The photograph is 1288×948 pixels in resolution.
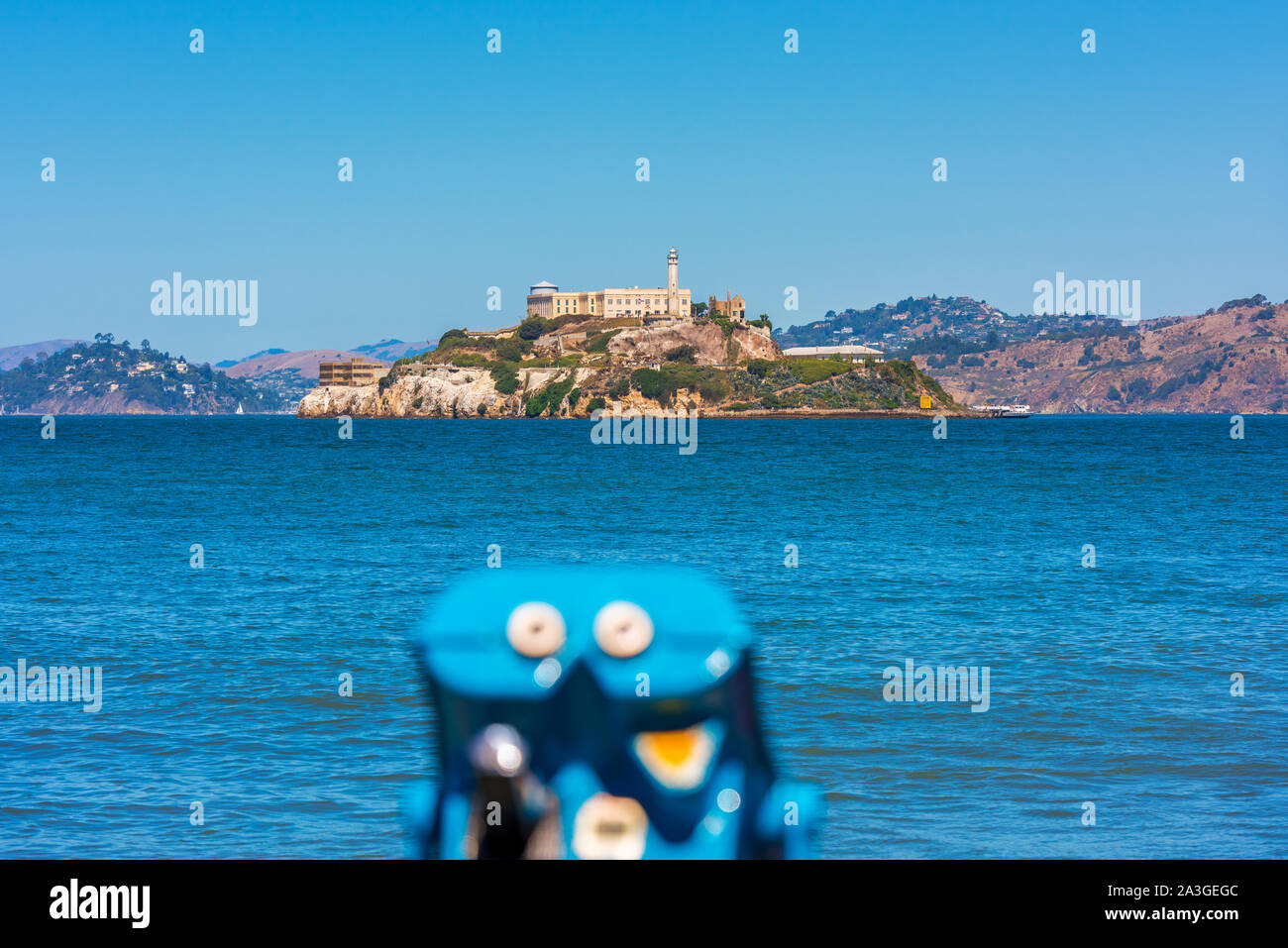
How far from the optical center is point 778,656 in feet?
62.2

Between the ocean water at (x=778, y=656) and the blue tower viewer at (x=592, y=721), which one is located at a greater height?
the blue tower viewer at (x=592, y=721)

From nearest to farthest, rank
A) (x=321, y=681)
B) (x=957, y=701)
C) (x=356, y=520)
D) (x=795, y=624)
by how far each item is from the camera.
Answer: (x=957, y=701)
(x=321, y=681)
(x=795, y=624)
(x=356, y=520)

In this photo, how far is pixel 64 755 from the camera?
1270 centimetres

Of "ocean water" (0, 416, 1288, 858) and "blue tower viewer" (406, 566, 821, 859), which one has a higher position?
"blue tower viewer" (406, 566, 821, 859)

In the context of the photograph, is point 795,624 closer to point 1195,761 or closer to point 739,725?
point 1195,761

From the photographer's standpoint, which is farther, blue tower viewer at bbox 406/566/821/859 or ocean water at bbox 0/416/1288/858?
ocean water at bbox 0/416/1288/858

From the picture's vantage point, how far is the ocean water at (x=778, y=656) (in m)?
10.7

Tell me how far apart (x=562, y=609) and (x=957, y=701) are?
44.7ft

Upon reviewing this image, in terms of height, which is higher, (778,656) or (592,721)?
(592,721)

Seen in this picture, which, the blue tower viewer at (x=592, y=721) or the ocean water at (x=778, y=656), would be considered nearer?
the blue tower viewer at (x=592, y=721)

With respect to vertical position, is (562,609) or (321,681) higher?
(562,609)

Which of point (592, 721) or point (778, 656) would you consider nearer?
point (592, 721)

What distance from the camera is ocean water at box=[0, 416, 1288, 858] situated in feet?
35.2
